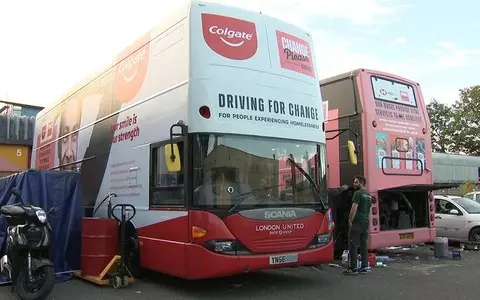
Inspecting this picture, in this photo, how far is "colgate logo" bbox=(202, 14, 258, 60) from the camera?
7387mm

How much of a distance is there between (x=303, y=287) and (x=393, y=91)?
5.57 m

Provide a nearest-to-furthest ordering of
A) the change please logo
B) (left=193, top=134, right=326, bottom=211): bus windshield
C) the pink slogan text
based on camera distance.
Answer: (left=193, top=134, right=326, bottom=211): bus windshield
the change please logo
the pink slogan text

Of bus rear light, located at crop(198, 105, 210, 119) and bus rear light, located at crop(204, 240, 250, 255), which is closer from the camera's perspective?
bus rear light, located at crop(204, 240, 250, 255)

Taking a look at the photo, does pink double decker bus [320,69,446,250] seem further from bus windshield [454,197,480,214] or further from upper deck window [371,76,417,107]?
bus windshield [454,197,480,214]

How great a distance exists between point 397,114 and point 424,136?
1.05m

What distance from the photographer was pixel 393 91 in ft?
37.7

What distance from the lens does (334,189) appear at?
10883 millimetres

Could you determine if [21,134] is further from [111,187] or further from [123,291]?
[123,291]

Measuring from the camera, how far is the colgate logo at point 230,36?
7.39 meters

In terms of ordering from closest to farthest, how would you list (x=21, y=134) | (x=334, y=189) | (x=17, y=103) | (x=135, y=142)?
(x=135, y=142)
(x=334, y=189)
(x=21, y=134)
(x=17, y=103)

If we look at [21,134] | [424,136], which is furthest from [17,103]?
[424,136]

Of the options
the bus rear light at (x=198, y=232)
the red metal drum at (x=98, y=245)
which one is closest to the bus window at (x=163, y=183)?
the bus rear light at (x=198, y=232)

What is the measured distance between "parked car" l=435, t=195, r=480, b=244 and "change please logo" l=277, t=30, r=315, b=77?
7595 mm

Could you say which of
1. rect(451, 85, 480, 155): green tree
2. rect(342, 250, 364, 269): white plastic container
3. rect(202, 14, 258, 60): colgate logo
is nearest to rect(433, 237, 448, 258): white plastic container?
rect(342, 250, 364, 269): white plastic container
